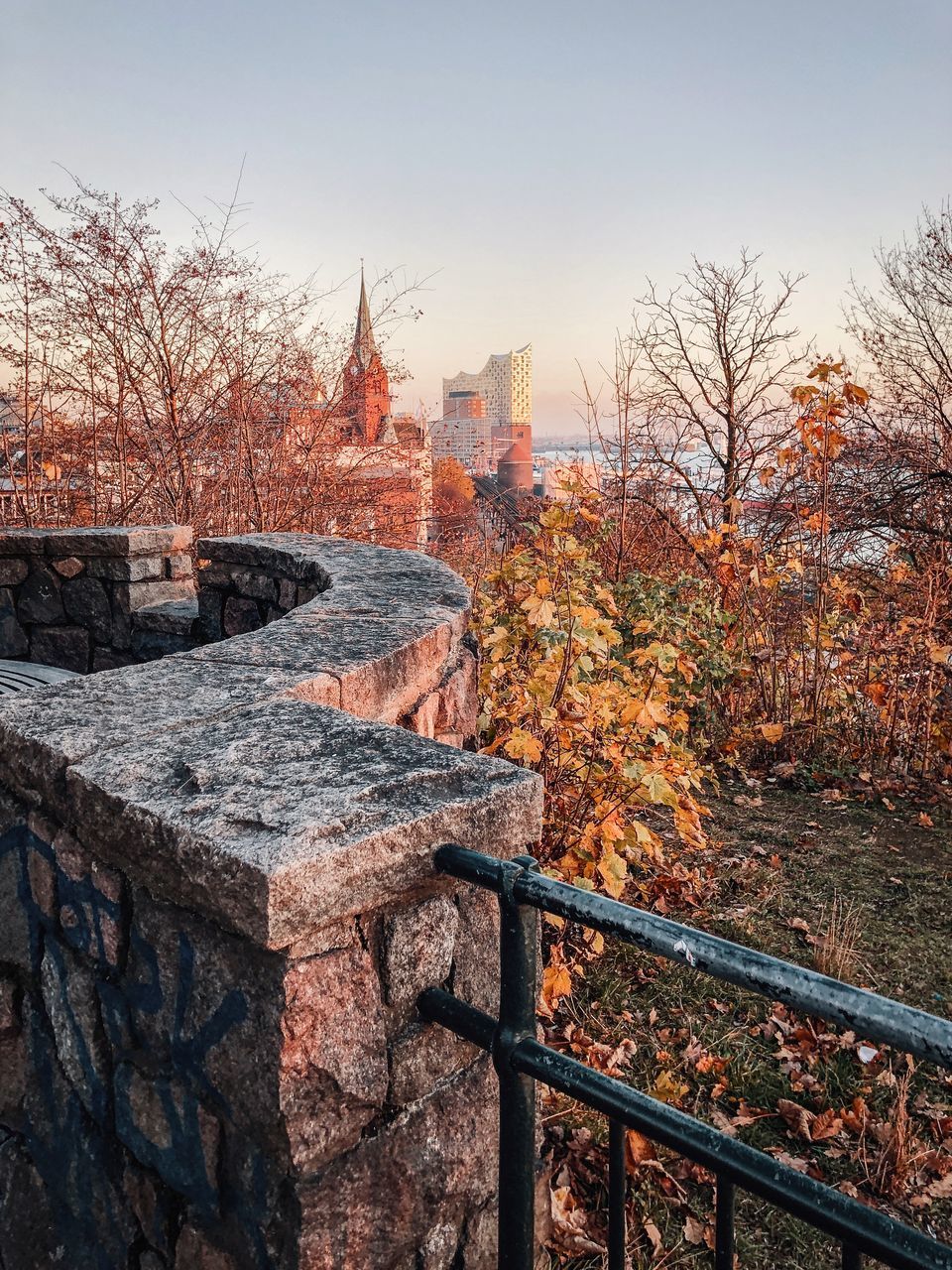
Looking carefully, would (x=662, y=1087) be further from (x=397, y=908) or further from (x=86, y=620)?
(x=86, y=620)

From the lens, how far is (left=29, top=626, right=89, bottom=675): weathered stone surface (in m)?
4.54

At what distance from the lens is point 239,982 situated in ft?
3.84

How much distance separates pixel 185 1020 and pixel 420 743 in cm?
55

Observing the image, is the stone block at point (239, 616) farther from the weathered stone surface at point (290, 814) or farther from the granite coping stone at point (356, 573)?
the weathered stone surface at point (290, 814)

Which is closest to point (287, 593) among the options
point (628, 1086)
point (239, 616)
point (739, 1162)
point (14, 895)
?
point (239, 616)

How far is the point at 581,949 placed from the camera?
11.0ft

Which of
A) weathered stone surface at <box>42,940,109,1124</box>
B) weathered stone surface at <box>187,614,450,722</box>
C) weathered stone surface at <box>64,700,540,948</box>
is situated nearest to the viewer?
weathered stone surface at <box>64,700,540,948</box>

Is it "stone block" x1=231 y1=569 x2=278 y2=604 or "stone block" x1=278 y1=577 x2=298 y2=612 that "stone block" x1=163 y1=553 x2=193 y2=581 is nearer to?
"stone block" x1=231 y1=569 x2=278 y2=604

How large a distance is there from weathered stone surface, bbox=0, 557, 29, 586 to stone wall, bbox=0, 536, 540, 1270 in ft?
9.97

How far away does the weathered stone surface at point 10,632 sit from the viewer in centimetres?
453

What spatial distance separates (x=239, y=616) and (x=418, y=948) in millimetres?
2959

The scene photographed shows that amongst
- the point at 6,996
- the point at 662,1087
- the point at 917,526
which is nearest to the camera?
Answer: the point at 6,996

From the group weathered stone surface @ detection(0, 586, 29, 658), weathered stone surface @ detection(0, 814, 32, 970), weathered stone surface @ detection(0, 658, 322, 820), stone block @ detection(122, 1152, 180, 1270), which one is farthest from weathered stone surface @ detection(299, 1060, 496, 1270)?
weathered stone surface @ detection(0, 586, 29, 658)

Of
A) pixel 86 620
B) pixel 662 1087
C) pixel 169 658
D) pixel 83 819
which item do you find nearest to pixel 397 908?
pixel 83 819
